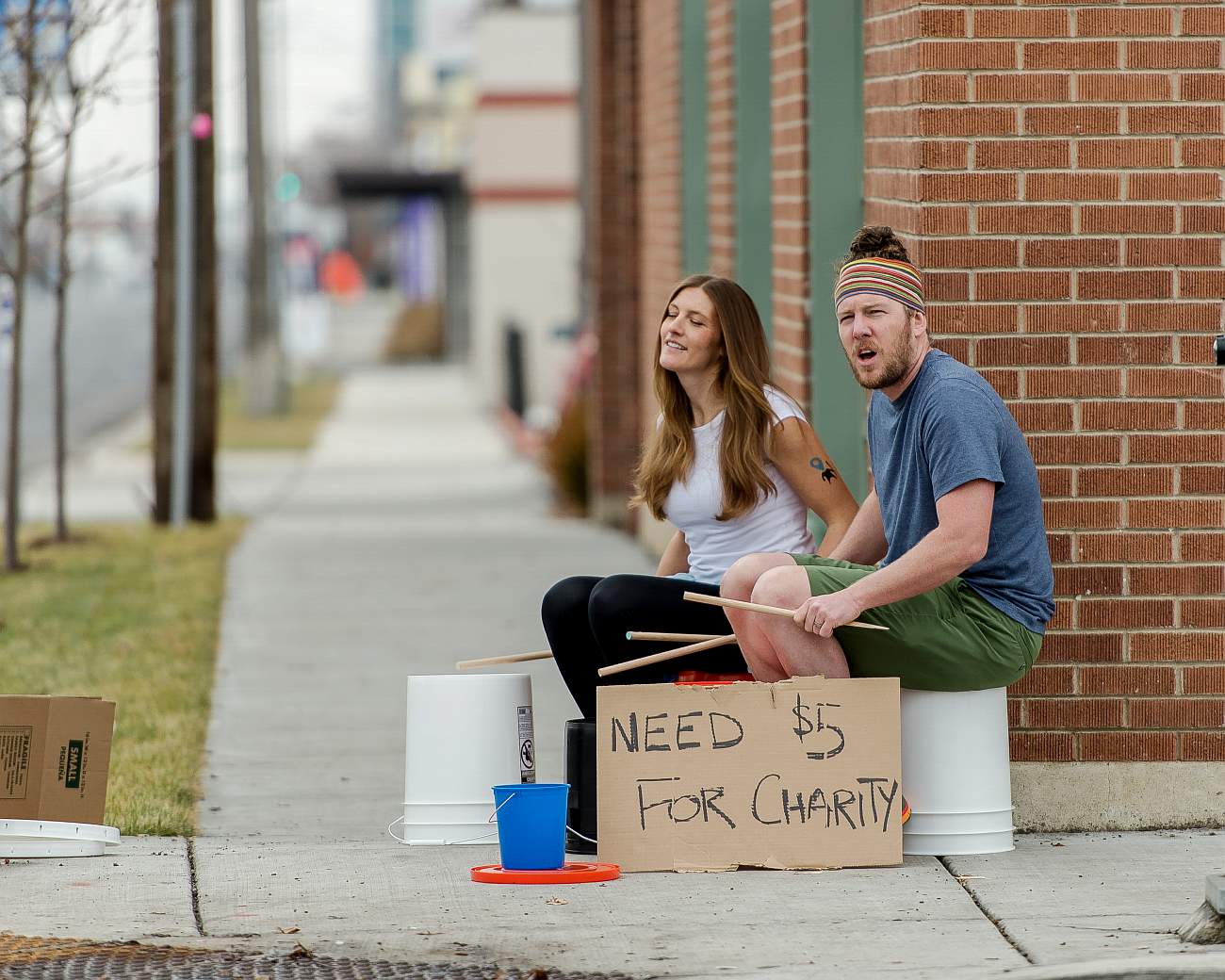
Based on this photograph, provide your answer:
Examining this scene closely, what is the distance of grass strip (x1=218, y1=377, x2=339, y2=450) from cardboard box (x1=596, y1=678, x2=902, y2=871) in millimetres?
17446

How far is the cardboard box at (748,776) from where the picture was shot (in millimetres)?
5090

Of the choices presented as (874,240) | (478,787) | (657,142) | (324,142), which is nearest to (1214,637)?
(874,240)

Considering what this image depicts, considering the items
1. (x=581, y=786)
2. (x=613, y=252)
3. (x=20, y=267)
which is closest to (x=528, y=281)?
(x=613, y=252)

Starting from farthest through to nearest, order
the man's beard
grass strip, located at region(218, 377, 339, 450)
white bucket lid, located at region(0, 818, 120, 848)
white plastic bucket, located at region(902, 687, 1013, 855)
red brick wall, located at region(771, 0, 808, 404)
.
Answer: grass strip, located at region(218, 377, 339, 450), red brick wall, located at region(771, 0, 808, 404), white bucket lid, located at region(0, 818, 120, 848), white plastic bucket, located at region(902, 687, 1013, 855), the man's beard

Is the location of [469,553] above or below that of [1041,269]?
below

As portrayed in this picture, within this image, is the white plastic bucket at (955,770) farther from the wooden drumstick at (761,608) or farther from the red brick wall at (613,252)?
the red brick wall at (613,252)

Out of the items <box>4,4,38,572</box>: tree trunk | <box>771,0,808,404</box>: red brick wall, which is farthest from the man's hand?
<box>4,4,38,572</box>: tree trunk

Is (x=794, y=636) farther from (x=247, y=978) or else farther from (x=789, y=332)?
(x=789, y=332)

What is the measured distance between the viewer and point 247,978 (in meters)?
4.33

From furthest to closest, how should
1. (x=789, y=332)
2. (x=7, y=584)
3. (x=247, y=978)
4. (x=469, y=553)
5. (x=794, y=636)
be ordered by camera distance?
1. (x=469, y=553)
2. (x=7, y=584)
3. (x=789, y=332)
4. (x=794, y=636)
5. (x=247, y=978)

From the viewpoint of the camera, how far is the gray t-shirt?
4961 mm

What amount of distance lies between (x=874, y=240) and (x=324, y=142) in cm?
13070

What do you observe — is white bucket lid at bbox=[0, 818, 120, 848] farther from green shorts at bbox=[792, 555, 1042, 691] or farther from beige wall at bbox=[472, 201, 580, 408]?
beige wall at bbox=[472, 201, 580, 408]

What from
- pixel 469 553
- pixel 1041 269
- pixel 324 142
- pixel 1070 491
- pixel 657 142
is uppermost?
pixel 324 142
